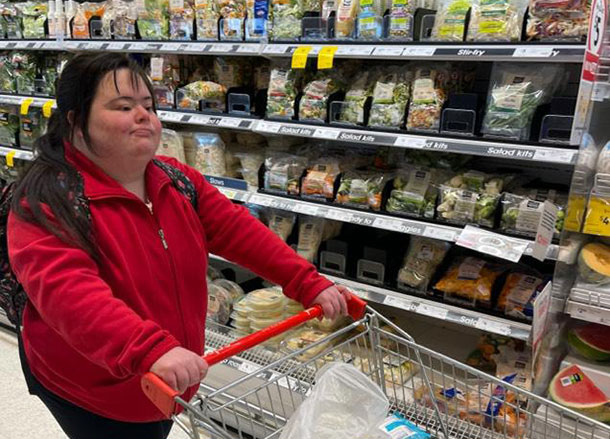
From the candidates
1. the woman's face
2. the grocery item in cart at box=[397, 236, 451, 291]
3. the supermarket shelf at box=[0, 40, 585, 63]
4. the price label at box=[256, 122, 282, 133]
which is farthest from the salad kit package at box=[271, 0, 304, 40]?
the woman's face

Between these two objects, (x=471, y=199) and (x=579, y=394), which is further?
(x=471, y=199)

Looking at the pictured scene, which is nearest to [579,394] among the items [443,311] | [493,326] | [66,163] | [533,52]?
[493,326]

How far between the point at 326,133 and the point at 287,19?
530 millimetres

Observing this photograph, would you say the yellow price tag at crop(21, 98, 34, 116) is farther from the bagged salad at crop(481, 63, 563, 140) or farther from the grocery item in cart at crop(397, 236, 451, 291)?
the bagged salad at crop(481, 63, 563, 140)

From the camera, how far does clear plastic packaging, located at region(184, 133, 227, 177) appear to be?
272 cm

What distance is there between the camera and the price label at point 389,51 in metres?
1.89

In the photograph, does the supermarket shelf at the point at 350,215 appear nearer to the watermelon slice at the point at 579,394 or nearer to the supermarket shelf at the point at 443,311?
the supermarket shelf at the point at 443,311

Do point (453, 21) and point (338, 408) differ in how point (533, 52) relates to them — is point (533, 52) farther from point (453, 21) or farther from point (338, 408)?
point (338, 408)

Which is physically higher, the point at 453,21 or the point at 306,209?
the point at 453,21

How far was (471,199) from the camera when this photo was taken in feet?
6.31

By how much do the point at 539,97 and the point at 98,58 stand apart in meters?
1.39

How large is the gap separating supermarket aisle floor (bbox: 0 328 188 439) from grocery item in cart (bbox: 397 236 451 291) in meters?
1.19

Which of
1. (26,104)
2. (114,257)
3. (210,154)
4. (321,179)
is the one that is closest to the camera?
(114,257)

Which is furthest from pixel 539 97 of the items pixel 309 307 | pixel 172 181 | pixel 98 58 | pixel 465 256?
pixel 98 58
